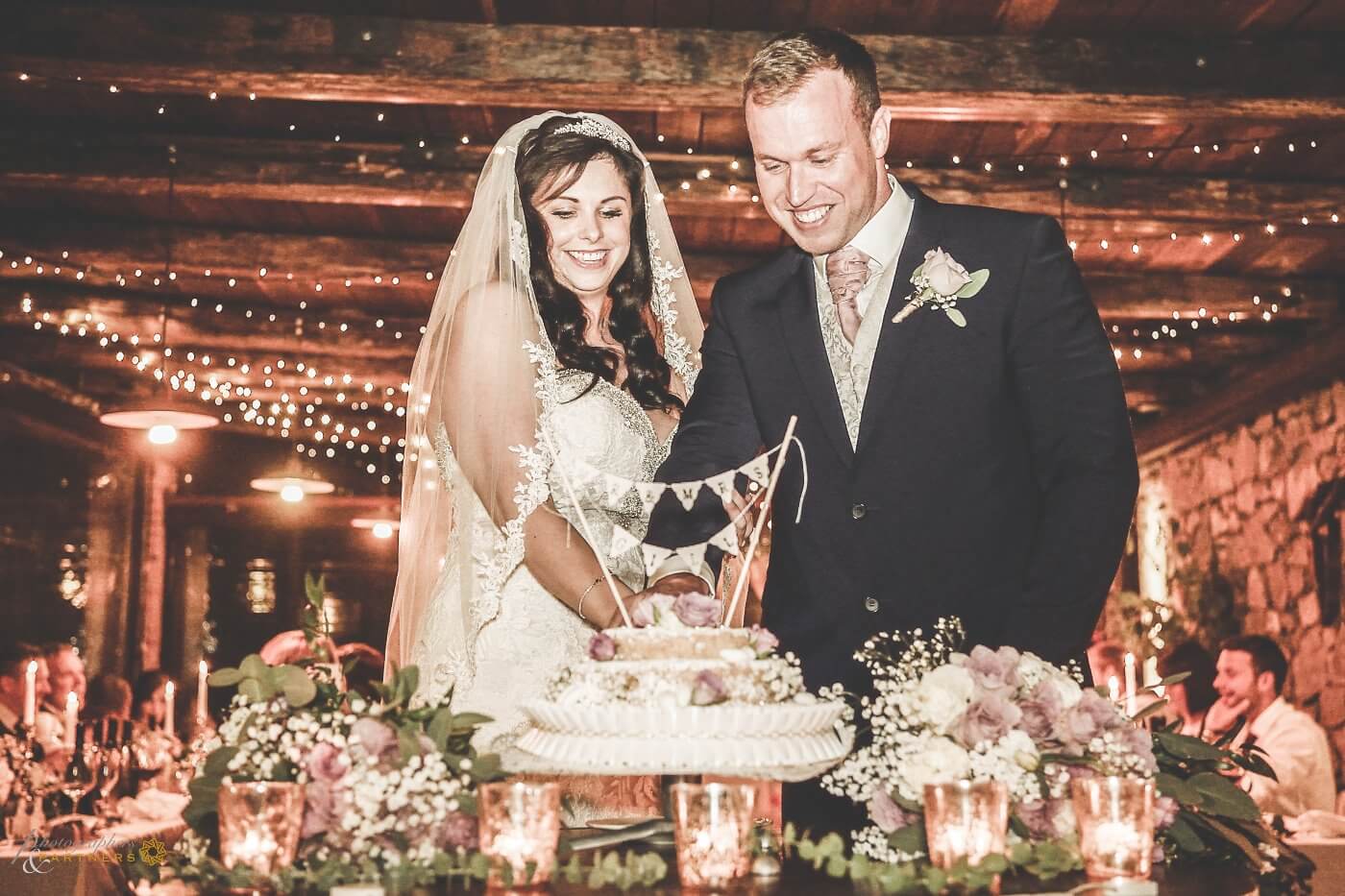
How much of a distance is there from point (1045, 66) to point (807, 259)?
3.47m

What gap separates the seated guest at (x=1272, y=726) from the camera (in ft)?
21.0

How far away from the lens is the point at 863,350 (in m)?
2.67

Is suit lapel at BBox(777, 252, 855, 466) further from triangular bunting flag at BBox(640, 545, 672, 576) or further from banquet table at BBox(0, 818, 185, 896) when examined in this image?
banquet table at BBox(0, 818, 185, 896)

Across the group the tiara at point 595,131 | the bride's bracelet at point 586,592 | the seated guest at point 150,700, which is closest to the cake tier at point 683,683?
the bride's bracelet at point 586,592

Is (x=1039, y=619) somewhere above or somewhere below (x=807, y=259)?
below

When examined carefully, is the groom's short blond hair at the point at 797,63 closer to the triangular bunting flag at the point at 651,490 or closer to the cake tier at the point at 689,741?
the triangular bunting flag at the point at 651,490

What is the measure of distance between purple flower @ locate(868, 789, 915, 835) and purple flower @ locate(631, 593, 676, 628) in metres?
0.42

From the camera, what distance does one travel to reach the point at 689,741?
1914 mm

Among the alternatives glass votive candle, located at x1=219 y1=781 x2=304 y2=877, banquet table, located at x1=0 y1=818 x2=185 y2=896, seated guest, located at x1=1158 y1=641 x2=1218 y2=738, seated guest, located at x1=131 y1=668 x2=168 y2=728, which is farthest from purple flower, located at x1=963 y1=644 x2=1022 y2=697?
seated guest, located at x1=131 y1=668 x2=168 y2=728

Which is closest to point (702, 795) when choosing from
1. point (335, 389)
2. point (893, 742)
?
point (893, 742)

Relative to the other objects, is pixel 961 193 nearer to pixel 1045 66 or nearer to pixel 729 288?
pixel 1045 66

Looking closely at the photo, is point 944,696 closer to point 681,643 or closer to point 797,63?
point 681,643

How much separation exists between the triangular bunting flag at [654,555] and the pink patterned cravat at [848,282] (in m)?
0.55

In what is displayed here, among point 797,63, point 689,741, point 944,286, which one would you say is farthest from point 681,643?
point 797,63
